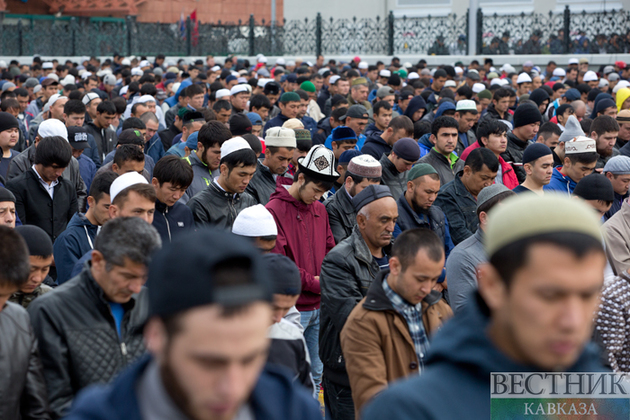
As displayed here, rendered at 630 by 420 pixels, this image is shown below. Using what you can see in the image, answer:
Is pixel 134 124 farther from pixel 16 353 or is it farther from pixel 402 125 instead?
pixel 16 353

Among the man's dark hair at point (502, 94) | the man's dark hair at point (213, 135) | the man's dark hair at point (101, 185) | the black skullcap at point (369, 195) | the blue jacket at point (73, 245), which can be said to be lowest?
the blue jacket at point (73, 245)

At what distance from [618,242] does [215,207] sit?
124 inches

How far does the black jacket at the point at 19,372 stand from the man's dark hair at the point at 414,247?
171 cm

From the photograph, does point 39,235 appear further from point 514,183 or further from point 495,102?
point 495,102

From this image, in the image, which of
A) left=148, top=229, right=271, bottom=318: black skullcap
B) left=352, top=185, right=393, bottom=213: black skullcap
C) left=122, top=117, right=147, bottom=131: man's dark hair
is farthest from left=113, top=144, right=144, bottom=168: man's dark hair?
left=148, top=229, right=271, bottom=318: black skullcap

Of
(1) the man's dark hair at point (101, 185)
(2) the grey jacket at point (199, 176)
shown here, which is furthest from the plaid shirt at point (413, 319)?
(2) the grey jacket at point (199, 176)

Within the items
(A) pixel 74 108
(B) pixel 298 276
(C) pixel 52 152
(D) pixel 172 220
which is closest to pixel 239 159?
(D) pixel 172 220

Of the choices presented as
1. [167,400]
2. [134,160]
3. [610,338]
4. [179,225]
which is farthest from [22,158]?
[167,400]

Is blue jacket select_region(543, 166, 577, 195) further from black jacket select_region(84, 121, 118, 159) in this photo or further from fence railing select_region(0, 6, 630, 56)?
fence railing select_region(0, 6, 630, 56)

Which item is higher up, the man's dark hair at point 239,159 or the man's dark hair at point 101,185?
the man's dark hair at point 239,159

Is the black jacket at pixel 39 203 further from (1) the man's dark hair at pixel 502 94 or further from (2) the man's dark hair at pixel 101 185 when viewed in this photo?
(1) the man's dark hair at pixel 502 94

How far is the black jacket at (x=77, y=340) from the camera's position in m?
2.96

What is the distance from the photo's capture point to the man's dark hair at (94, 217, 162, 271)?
10.0ft

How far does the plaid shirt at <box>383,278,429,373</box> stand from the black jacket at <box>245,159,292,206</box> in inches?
133
